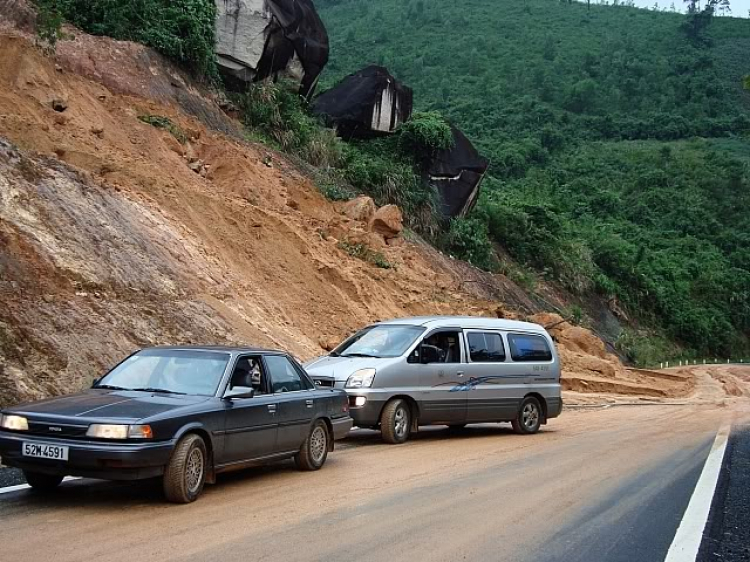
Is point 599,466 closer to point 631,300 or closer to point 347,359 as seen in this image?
point 347,359

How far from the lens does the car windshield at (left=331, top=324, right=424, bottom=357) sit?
43.9 ft

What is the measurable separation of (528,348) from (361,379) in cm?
400

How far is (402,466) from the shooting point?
416 inches

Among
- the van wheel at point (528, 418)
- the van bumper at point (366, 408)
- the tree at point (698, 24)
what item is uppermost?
the tree at point (698, 24)

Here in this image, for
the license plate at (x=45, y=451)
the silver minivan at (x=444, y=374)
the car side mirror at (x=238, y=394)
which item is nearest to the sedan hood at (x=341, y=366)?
the silver minivan at (x=444, y=374)

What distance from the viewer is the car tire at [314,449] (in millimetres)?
10000

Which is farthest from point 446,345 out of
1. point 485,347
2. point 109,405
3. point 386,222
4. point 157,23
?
point 157,23

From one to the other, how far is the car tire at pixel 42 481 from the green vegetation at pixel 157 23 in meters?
20.2

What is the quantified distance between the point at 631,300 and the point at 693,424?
114 ft

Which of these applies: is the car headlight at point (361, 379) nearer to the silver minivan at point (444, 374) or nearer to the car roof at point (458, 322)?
the silver minivan at point (444, 374)

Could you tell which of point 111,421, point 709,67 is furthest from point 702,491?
point 709,67

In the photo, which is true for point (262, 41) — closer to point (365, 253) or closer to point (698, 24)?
point (365, 253)

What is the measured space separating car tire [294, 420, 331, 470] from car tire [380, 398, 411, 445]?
7.08 feet

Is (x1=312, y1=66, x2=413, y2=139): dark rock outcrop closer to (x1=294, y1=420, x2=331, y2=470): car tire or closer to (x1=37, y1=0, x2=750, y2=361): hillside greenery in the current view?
(x1=37, y1=0, x2=750, y2=361): hillside greenery
